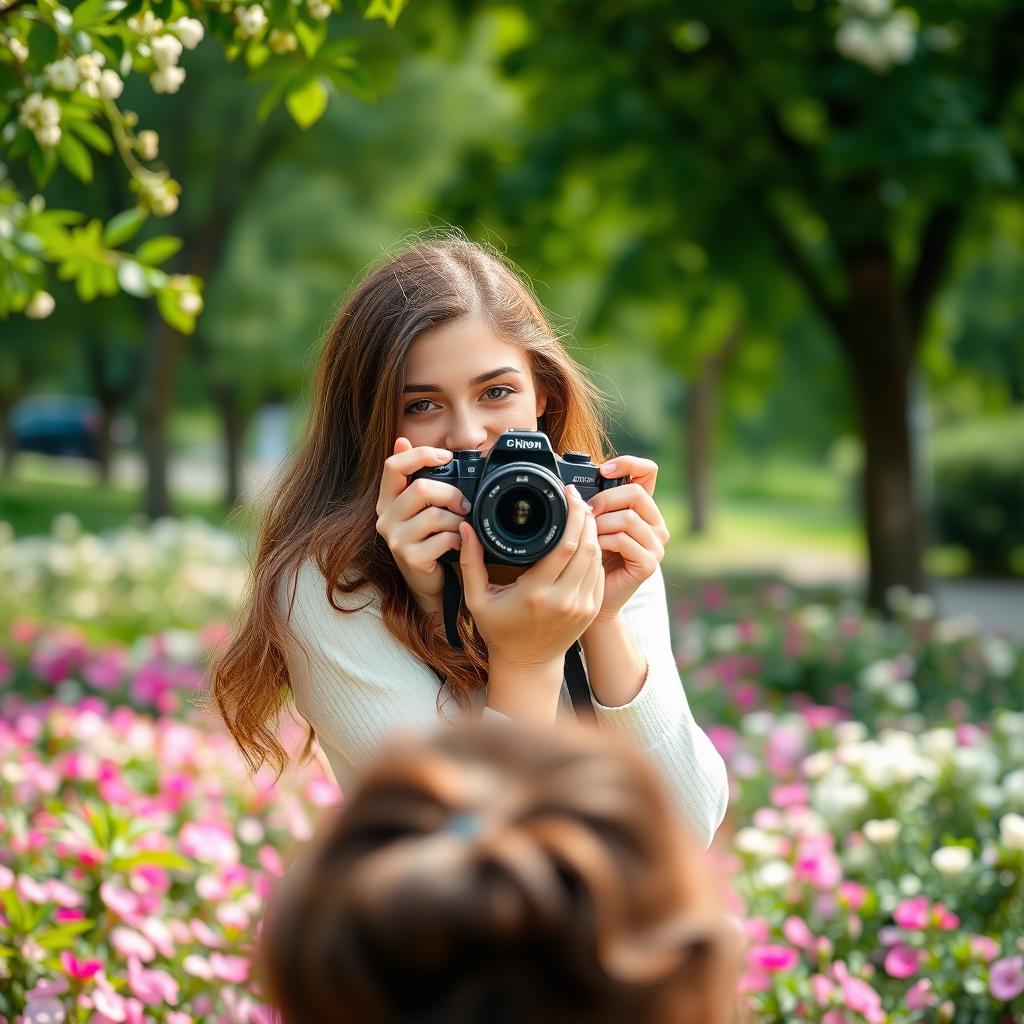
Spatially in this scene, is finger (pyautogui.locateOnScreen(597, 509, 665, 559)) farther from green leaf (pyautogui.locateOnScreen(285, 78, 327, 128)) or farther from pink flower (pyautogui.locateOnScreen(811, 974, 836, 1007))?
pink flower (pyautogui.locateOnScreen(811, 974, 836, 1007))

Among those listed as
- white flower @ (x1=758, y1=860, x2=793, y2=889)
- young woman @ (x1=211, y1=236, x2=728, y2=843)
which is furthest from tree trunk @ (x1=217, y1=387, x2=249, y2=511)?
young woman @ (x1=211, y1=236, x2=728, y2=843)

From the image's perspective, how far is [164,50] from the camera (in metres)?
2.14

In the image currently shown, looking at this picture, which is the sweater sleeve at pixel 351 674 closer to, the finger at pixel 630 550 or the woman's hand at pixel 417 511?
the woman's hand at pixel 417 511

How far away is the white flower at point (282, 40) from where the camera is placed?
2.23 meters

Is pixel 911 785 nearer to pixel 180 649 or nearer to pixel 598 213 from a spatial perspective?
pixel 180 649

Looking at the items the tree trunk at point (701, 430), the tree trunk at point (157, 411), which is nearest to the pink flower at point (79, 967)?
the tree trunk at point (157, 411)

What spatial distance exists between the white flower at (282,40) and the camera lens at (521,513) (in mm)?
1007

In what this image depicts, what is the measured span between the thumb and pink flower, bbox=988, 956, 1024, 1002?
1449 mm

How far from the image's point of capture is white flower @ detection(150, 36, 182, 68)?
2.14 meters

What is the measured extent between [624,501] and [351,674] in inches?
18.0

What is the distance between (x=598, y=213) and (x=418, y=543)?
22.3ft

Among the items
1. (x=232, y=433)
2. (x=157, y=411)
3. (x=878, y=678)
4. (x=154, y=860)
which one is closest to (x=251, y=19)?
(x=154, y=860)

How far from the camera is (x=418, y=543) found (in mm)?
1760

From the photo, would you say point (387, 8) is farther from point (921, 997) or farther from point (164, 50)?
point (921, 997)
